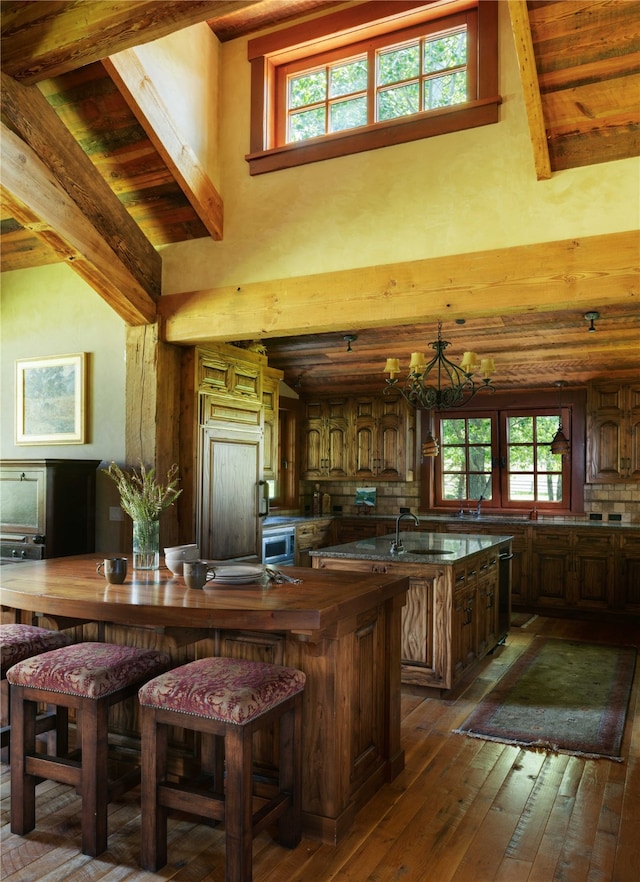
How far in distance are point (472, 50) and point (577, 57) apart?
101 cm

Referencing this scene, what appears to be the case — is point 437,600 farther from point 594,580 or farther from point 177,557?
point 594,580

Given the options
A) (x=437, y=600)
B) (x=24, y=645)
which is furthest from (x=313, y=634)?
(x=437, y=600)

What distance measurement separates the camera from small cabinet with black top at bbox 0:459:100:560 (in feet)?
15.4

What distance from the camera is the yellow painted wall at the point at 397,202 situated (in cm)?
379

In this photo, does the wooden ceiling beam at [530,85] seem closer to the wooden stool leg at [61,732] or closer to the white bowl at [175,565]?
the white bowl at [175,565]

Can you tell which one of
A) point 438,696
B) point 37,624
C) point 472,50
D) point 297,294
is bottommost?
point 438,696

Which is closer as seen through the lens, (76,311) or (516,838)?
(516,838)

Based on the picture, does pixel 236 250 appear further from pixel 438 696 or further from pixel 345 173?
pixel 438 696

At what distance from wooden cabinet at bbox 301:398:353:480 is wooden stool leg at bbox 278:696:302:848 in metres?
5.65

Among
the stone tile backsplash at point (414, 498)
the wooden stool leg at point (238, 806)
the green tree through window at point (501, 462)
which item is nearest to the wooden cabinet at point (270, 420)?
the stone tile backsplash at point (414, 498)

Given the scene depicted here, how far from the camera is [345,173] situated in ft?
14.5

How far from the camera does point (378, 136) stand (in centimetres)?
432

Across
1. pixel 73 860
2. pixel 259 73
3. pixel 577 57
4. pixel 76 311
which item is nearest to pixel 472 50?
pixel 577 57

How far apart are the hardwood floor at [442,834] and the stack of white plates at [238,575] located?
962mm
